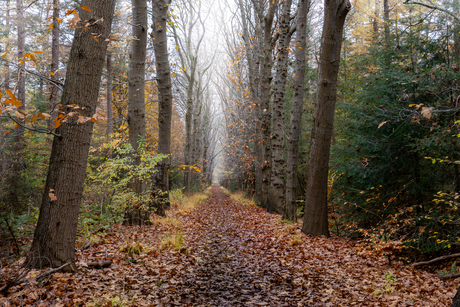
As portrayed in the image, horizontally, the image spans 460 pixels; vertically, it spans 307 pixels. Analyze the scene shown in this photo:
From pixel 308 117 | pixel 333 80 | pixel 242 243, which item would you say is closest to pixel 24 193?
pixel 242 243

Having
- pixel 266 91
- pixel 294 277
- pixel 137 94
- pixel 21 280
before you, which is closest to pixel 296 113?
pixel 266 91

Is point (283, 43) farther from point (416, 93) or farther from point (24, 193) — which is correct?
point (24, 193)

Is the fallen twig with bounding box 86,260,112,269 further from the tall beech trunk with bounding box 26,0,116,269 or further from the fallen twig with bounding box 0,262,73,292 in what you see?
the fallen twig with bounding box 0,262,73,292

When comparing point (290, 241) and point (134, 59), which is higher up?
point (134, 59)

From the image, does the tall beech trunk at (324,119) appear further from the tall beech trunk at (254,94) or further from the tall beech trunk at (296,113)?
the tall beech trunk at (254,94)

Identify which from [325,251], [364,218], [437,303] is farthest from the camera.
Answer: [364,218]

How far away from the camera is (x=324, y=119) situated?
6961 mm

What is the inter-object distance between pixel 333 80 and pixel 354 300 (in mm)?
5209

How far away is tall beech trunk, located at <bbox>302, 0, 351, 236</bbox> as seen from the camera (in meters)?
6.78

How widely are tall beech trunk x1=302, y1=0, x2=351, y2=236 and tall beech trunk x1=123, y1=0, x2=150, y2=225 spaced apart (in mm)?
4845

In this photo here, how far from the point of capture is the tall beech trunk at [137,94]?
7633mm

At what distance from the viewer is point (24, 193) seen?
24.6 feet

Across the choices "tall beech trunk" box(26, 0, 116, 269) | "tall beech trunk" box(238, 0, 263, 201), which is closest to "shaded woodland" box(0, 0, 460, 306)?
"tall beech trunk" box(26, 0, 116, 269)

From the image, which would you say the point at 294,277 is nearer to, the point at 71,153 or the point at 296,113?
the point at 71,153
